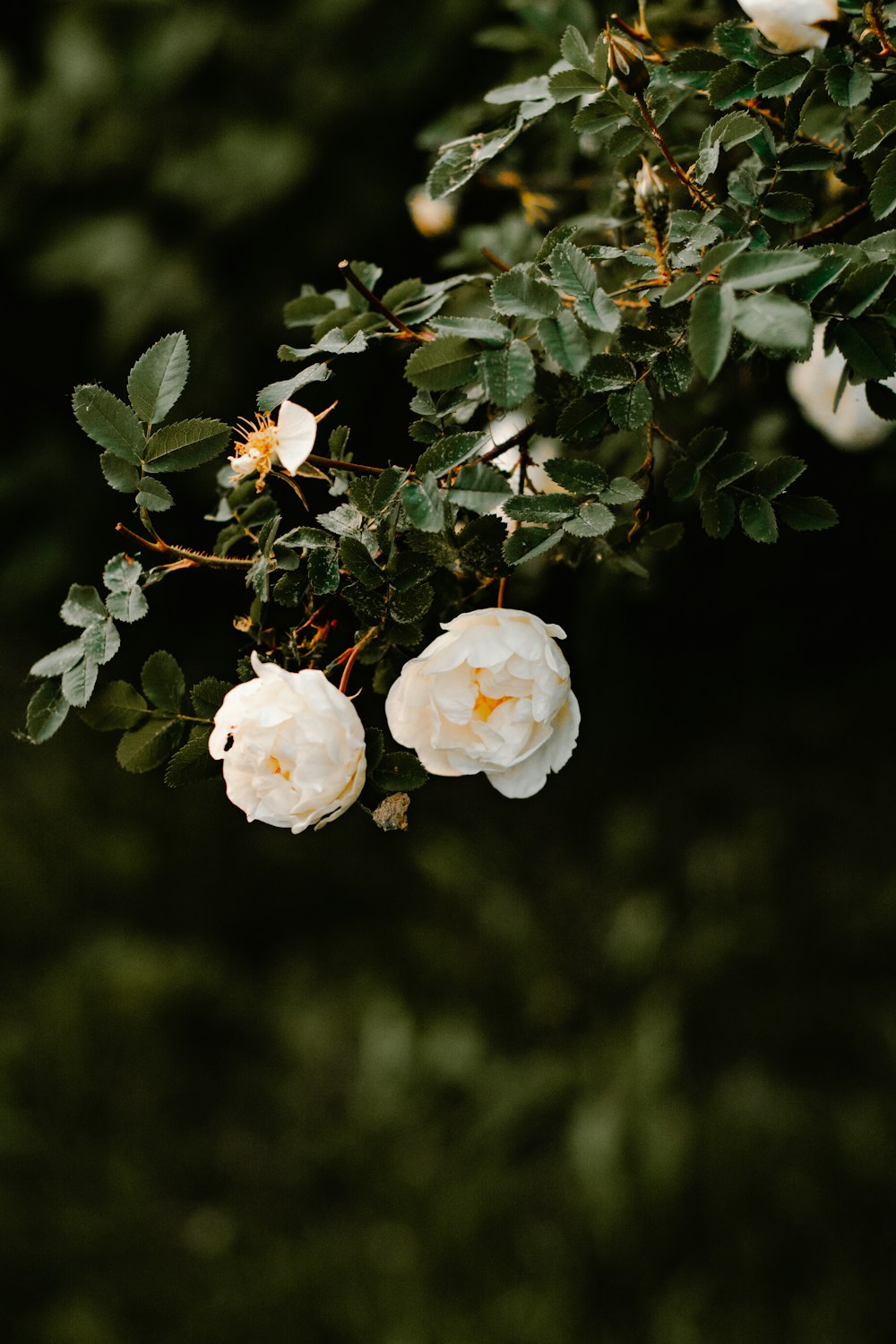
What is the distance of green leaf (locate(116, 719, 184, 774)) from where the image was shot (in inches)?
23.8

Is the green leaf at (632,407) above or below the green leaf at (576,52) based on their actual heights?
below

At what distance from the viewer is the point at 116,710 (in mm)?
614

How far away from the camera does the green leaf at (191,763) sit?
0.58 meters

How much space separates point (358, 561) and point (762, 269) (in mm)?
220

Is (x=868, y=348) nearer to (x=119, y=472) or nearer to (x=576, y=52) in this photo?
(x=576, y=52)

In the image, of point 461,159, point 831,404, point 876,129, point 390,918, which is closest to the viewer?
point 876,129

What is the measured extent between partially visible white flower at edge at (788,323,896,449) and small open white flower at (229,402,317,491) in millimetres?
419

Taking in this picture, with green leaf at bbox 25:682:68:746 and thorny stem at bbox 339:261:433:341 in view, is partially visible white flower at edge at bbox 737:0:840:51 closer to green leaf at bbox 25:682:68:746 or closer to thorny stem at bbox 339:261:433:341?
thorny stem at bbox 339:261:433:341

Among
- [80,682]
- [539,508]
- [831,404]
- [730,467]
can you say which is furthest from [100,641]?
[831,404]

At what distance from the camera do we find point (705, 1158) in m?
1.64

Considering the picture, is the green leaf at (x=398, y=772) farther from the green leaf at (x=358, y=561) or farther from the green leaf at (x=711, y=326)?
the green leaf at (x=711, y=326)

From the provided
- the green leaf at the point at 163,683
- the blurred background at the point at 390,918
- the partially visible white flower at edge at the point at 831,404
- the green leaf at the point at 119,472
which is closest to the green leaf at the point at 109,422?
the green leaf at the point at 119,472

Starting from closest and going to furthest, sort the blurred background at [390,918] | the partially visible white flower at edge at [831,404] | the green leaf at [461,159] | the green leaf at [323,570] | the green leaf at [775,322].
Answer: the green leaf at [775,322]
the green leaf at [323,570]
the green leaf at [461,159]
the partially visible white flower at edge at [831,404]
the blurred background at [390,918]

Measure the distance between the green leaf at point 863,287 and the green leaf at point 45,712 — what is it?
0.43 m
